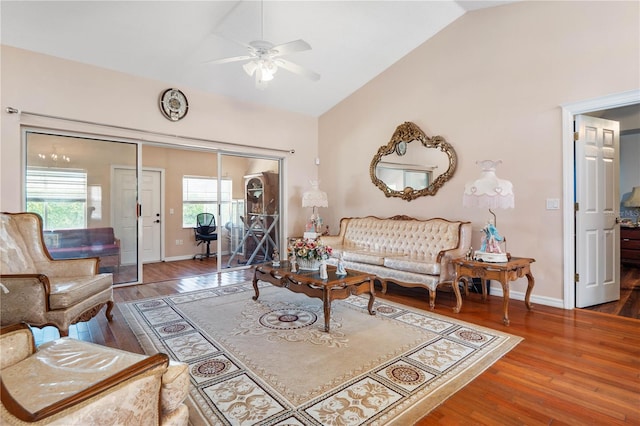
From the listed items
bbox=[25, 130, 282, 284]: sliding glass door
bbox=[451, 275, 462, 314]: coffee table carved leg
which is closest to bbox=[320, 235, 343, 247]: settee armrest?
bbox=[25, 130, 282, 284]: sliding glass door

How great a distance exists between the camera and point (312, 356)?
2.45 metres

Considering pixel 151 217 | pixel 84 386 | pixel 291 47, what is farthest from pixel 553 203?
pixel 151 217

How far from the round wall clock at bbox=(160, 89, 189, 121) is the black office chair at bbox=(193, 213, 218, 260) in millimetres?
2839

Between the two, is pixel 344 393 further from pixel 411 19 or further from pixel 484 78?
pixel 411 19

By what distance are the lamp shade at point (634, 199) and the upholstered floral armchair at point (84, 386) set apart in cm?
797

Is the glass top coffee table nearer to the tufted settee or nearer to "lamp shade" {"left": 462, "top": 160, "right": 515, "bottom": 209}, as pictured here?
the tufted settee

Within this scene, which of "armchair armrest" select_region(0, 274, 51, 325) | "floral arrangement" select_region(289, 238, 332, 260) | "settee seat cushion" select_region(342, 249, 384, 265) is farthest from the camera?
"settee seat cushion" select_region(342, 249, 384, 265)

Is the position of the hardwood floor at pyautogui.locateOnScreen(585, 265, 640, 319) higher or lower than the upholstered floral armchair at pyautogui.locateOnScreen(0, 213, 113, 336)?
lower

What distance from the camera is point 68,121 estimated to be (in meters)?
4.09

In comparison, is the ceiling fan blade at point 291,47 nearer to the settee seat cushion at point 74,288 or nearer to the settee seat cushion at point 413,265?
the settee seat cushion at point 413,265

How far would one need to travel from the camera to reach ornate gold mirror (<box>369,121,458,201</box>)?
15.4 ft

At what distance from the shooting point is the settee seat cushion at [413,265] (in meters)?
3.68

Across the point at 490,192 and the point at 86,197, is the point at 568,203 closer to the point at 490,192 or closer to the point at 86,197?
the point at 490,192

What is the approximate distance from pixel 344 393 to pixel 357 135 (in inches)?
188
